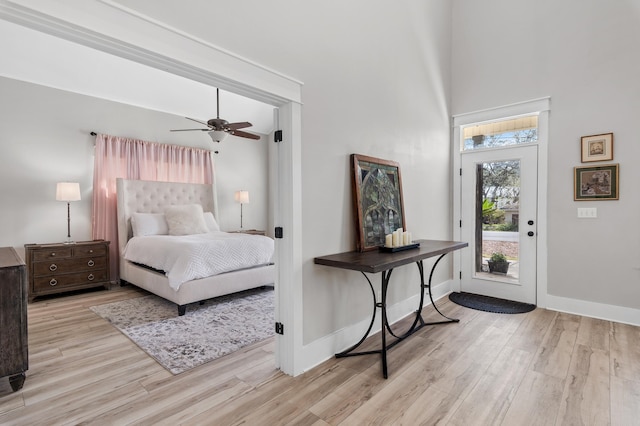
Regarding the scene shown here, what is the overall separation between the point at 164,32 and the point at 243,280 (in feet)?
9.89

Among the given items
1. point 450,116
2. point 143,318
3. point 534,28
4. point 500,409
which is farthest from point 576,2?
point 143,318

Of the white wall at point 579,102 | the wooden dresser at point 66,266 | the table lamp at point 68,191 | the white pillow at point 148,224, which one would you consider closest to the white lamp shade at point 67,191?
the table lamp at point 68,191

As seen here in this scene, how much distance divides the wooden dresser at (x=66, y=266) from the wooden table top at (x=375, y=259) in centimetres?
374

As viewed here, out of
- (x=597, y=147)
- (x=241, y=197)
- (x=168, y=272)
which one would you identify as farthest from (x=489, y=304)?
(x=241, y=197)

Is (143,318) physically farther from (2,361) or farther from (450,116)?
(450,116)

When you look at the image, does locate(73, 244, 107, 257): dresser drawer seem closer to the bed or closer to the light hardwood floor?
the bed

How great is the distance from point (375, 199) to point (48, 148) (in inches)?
181

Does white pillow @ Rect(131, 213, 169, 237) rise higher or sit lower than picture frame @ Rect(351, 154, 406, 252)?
lower

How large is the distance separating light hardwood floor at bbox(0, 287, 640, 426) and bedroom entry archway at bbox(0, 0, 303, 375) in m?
0.38

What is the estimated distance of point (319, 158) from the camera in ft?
8.08

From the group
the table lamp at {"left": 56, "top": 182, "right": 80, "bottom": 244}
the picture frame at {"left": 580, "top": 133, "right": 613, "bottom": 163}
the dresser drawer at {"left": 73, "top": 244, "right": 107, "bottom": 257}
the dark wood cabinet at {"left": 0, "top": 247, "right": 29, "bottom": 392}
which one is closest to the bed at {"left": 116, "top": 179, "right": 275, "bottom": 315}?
the dresser drawer at {"left": 73, "top": 244, "right": 107, "bottom": 257}

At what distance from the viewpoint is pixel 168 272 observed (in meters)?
3.64

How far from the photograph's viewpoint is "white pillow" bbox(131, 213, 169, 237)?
4.83 meters

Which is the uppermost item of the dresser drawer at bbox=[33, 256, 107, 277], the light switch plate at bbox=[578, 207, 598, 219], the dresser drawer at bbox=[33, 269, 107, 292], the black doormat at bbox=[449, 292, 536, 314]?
the light switch plate at bbox=[578, 207, 598, 219]
